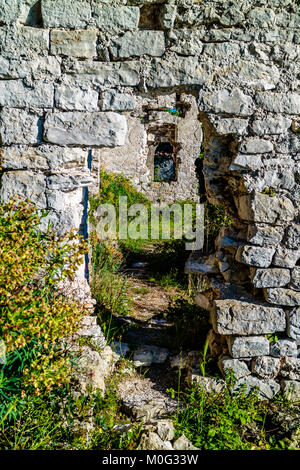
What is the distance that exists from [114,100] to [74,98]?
0.28 meters

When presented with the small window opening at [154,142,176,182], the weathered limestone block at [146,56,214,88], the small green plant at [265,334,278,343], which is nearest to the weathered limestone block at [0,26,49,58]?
the weathered limestone block at [146,56,214,88]

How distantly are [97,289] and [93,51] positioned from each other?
2.64 meters

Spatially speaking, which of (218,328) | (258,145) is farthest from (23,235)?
(258,145)

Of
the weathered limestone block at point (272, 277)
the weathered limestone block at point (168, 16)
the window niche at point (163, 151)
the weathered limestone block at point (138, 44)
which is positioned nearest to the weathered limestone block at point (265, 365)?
the weathered limestone block at point (272, 277)

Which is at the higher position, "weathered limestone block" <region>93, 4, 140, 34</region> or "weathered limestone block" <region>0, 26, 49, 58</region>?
"weathered limestone block" <region>93, 4, 140, 34</region>

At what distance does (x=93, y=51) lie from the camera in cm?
291

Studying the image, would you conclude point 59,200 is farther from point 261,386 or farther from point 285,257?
point 261,386

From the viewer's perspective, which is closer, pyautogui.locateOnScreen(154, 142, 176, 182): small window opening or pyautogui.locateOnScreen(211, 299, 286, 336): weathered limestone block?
pyautogui.locateOnScreen(211, 299, 286, 336): weathered limestone block

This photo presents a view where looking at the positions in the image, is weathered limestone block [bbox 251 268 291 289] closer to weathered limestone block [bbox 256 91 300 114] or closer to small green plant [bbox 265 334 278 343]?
small green plant [bbox 265 334 278 343]

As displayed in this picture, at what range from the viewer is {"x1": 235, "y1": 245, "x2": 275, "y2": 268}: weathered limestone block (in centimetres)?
309

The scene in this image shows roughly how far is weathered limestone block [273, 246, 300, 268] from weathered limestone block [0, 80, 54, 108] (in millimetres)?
1996

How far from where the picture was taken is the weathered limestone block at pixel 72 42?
288 cm

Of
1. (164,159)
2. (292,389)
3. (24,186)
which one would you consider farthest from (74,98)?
(164,159)
